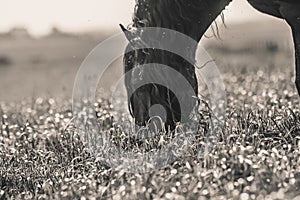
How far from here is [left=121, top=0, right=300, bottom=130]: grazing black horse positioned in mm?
7574

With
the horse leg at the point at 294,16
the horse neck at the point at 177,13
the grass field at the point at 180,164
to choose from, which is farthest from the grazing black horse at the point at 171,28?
the grass field at the point at 180,164

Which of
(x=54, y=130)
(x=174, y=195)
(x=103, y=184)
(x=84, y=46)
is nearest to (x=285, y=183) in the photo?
(x=174, y=195)

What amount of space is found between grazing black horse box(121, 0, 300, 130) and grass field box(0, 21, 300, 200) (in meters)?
0.41

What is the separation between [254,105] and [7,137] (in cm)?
281

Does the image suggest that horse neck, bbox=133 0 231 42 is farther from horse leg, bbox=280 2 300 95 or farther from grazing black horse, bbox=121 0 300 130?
horse leg, bbox=280 2 300 95

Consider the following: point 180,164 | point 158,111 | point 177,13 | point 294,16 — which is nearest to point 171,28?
point 177,13

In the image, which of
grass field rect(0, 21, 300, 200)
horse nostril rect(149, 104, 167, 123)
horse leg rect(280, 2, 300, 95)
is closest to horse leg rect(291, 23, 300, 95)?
Answer: horse leg rect(280, 2, 300, 95)

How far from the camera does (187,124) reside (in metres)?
7.70

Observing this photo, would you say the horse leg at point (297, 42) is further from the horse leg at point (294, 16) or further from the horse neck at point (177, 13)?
the horse neck at point (177, 13)

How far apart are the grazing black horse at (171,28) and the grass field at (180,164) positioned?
1.36 feet

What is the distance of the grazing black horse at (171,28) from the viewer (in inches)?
298

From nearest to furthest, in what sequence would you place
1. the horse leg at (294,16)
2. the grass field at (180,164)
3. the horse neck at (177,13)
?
the grass field at (180,164) < the horse leg at (294,16) < the horse neck at (177,13)

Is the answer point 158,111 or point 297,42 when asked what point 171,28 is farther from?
point 297,42

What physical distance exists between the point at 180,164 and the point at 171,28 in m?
1.56
